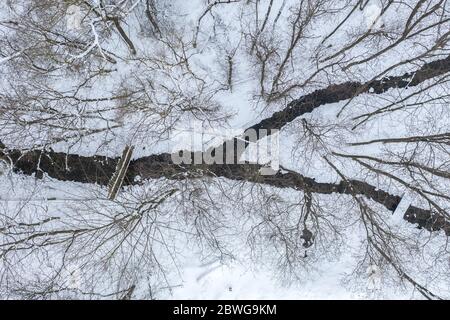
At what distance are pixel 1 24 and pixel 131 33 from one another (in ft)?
7.13

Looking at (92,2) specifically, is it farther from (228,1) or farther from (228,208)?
(228,208)

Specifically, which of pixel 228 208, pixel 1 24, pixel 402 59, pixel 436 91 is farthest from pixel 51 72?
pixel 436 91

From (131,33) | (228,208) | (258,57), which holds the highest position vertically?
(131,33)

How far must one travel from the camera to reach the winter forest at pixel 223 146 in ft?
21.1

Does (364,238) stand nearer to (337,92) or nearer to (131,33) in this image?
(337,92)

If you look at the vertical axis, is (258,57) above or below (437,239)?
above

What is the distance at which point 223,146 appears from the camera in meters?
7.24

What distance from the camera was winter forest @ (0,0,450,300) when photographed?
6434mm

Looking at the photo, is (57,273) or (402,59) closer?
(57,273)

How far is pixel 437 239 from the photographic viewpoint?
6824 millimetres

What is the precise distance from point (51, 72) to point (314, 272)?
5.56 m
